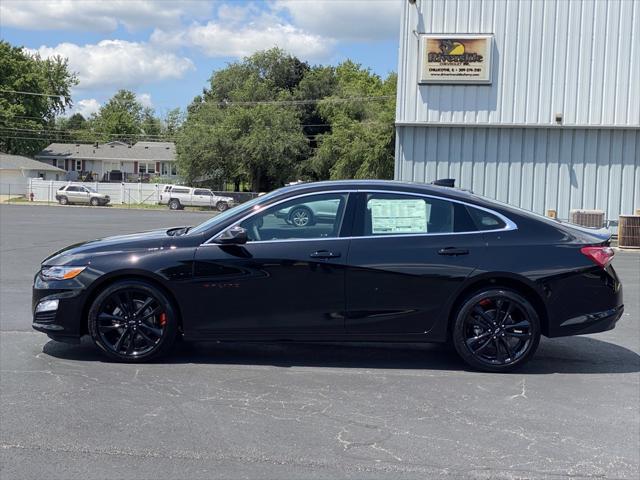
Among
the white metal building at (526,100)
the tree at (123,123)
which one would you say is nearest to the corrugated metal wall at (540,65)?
the white metal building at (526,100)

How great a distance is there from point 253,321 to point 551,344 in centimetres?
315

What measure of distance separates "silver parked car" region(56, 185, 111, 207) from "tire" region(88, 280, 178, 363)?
51.1 m

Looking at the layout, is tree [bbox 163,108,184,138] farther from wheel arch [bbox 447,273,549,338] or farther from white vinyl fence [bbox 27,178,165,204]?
wheel arch [bbox 447,273,549,338]

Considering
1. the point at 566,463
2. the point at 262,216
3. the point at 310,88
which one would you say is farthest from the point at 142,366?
the point at 310,88

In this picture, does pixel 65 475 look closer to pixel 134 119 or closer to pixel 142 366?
pixel 142 366

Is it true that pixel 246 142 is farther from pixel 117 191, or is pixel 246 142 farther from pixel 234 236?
pixel 234 236

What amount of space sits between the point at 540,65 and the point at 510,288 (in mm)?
16818

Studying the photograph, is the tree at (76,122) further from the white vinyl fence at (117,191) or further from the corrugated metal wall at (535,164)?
the corrugated metal wall at (535,164)

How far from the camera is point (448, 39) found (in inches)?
848

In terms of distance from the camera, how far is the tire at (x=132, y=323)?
6.32 metres

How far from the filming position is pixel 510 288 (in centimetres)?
632

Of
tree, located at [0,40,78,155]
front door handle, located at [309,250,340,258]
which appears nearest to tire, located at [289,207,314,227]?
front door handle, located at [309,250,340,258]

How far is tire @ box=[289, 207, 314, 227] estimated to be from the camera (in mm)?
6410

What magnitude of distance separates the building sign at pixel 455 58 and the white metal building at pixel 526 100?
0.10 feet
